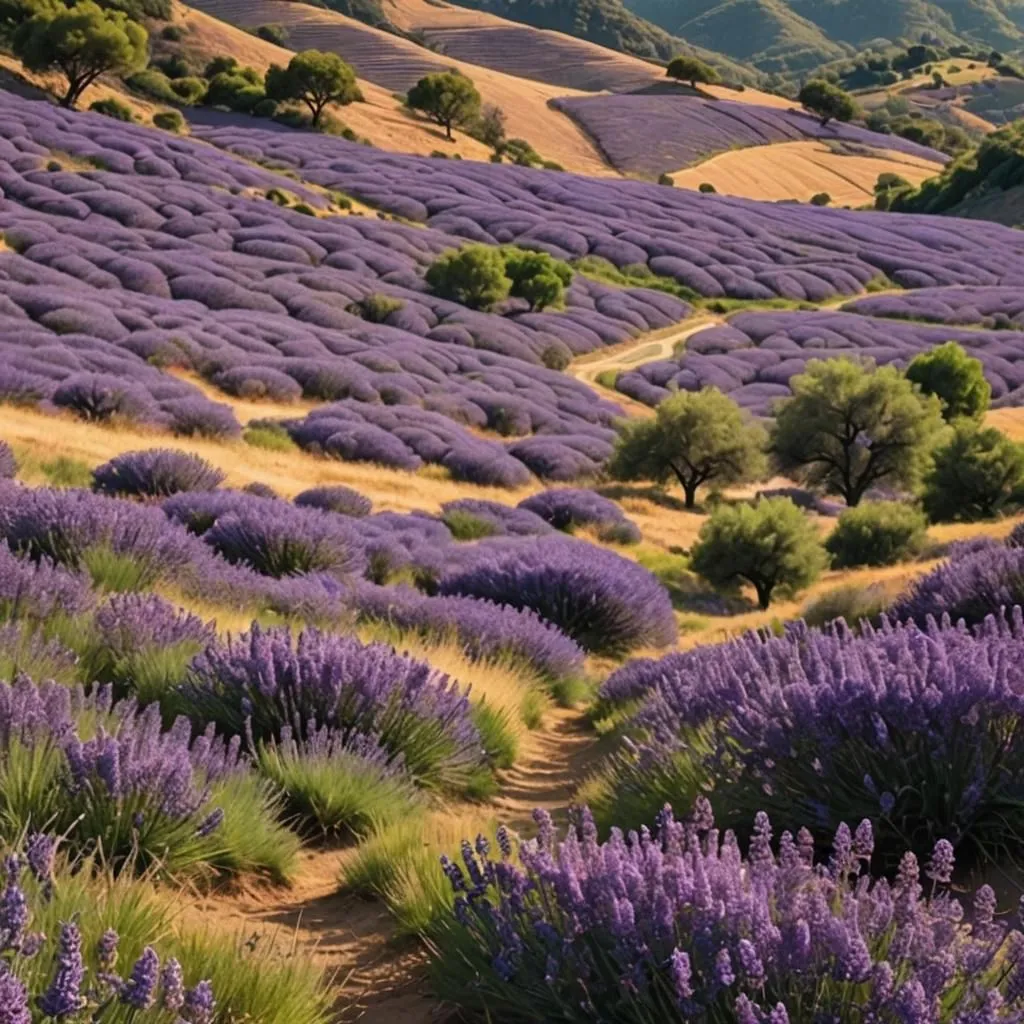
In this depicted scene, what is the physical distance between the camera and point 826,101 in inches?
4471

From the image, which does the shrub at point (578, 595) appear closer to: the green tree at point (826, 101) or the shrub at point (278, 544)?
the shrub at point (278, 544)

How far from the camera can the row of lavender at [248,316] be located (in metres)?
22.9

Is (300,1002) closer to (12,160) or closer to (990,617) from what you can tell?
(990,617)

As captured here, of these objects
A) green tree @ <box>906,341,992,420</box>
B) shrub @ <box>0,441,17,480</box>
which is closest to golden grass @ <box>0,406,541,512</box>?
shrub @ <box>0,441,17,480</box>

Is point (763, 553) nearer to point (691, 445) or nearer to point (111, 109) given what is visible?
point (691, 445)

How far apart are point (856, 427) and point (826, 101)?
96.6 m

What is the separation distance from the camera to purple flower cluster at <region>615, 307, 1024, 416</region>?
124 ft

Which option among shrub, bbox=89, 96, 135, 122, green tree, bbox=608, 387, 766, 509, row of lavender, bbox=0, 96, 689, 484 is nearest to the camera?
row of lavender, bbox=0, 96, 689, 484

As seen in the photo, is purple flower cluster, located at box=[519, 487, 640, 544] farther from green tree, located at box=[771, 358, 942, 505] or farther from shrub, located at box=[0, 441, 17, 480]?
shrub, located at box=[0, 441, 17, 480]

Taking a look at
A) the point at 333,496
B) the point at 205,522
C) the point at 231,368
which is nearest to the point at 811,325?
the point at 231,368

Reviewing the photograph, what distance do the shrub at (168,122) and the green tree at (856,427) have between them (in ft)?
136

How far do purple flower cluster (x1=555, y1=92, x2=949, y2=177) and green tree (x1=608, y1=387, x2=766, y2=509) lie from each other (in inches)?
2621

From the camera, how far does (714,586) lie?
66.0 ft

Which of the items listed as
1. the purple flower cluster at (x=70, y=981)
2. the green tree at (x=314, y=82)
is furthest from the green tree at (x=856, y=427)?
the green tree at (x=314, y=82)
